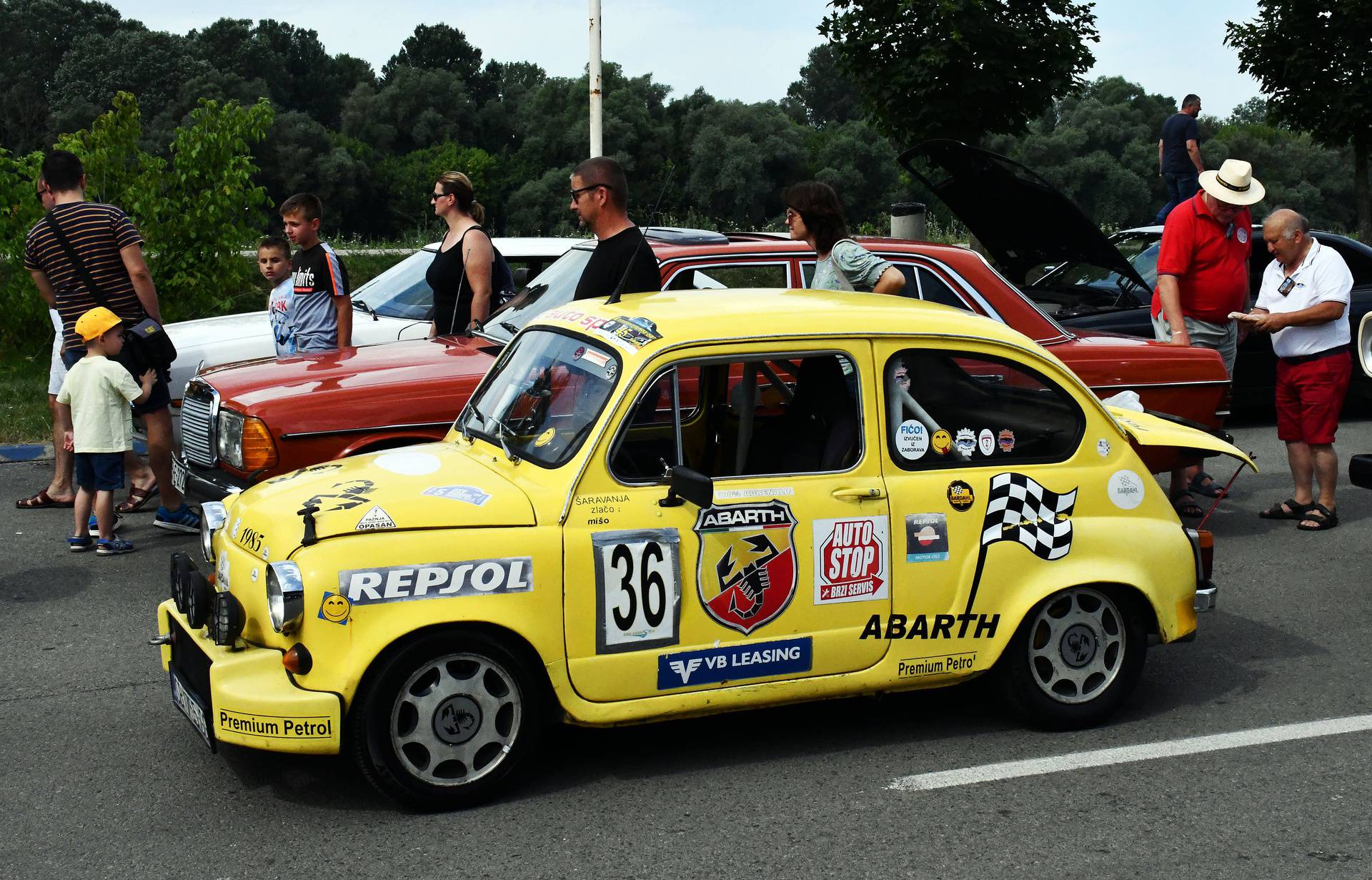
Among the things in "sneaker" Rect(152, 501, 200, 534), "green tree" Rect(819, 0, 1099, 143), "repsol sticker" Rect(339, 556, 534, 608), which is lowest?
"sneaker" Rect(152, 501, 200, 534)

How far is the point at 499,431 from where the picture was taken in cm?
511

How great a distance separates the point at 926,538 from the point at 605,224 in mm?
2754

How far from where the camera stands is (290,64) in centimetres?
9750

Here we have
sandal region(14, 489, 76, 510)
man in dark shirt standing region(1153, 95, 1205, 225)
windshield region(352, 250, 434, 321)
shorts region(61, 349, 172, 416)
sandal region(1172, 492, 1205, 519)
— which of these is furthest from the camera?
man in dark shirt standing region(1153, 95, 1205, 225)

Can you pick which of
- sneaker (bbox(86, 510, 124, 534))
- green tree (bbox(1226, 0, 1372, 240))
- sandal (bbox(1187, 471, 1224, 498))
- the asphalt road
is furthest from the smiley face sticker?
green tree (bbox(1226, 0, 1372, 240))

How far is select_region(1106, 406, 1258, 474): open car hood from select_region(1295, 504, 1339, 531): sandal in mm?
2579

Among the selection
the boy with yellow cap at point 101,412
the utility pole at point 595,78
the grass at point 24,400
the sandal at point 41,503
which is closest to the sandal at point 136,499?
the sandal at point 41,503

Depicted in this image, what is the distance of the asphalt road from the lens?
4176mm

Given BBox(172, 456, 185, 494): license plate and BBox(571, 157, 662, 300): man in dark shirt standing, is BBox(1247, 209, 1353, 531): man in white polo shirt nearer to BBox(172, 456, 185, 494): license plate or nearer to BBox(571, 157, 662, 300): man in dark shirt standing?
BBox(571, 157, 662, 300): man in dark shirt standing

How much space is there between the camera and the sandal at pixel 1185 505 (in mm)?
8641

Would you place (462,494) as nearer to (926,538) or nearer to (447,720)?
(447,720)

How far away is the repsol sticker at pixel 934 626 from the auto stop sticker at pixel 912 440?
1.80 feet

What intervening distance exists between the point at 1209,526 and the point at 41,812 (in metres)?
6.68

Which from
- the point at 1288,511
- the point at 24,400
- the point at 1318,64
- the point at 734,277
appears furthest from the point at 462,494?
the point at 1318,64
